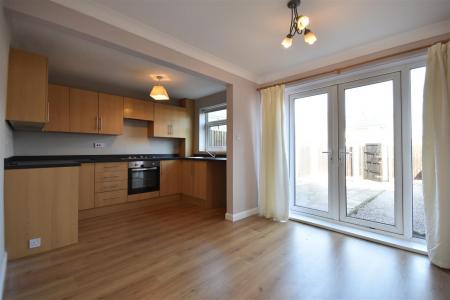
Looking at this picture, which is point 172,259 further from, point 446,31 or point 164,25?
point 446,31

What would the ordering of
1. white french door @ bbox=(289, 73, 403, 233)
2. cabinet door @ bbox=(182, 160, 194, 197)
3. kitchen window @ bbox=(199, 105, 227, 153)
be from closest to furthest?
white french door @ bbox=(289, 73, 403, 233) < cabinet door @ bbox=(182, 160, 194, 197) < kitchen window @ bbox=(199, 105, 227, 153)

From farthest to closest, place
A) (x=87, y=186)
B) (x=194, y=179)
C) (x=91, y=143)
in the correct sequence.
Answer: (x=194, y=179)
(x=91, y=143)
(x=87, y=186)

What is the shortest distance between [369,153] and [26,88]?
4132 millimetres

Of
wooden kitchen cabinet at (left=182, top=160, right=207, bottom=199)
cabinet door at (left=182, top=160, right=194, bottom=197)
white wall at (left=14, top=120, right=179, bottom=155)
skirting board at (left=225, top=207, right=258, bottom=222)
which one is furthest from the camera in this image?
cabinet door at (left=182, top=160, right=194, bottom=197)

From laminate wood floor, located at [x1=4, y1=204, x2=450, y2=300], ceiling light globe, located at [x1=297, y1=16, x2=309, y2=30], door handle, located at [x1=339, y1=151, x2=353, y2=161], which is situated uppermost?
ceiling light globe, located at [x1=297, y1=16, x2=309, y2=30]

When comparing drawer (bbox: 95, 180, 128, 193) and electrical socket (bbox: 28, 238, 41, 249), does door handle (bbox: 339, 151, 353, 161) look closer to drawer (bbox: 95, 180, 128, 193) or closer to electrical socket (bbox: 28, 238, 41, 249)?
drawer (bbox: 95, 180, 128, 193)

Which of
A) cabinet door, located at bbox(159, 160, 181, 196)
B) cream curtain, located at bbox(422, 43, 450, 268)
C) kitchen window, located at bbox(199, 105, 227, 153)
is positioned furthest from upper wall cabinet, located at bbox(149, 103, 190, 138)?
cream curtain, located at bbox(422, 43, 450, 268)

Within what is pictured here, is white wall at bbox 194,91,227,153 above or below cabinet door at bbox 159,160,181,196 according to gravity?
above

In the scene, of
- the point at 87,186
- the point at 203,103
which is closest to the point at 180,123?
the point at 203,103

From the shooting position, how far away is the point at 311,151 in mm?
3279

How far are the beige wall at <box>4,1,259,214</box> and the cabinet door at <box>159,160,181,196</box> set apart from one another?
1.63 meters

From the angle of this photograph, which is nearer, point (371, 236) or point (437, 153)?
point (437, 153)

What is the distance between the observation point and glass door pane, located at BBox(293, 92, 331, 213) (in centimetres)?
312

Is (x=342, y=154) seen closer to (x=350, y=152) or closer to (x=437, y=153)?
(x=350, y=152)
